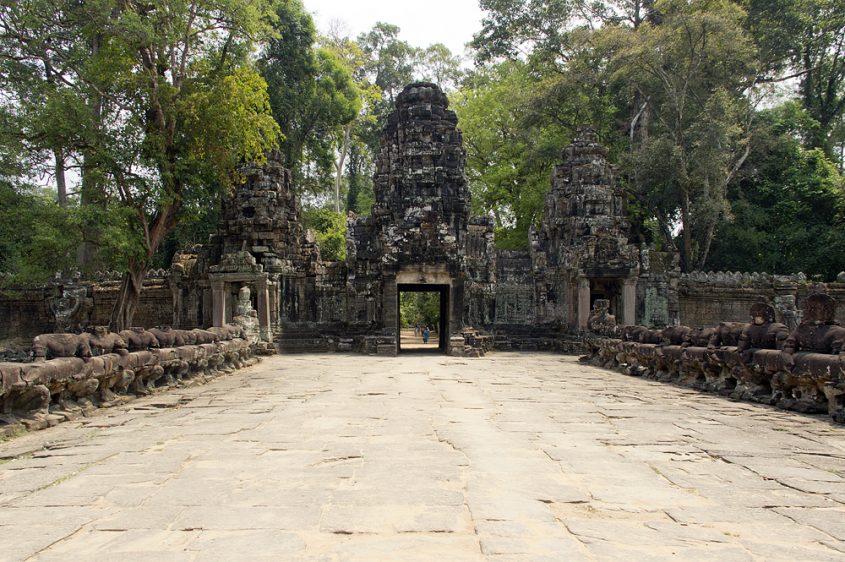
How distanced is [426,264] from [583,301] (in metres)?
5.77

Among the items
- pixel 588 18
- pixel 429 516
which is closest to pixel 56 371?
pixel 429 516

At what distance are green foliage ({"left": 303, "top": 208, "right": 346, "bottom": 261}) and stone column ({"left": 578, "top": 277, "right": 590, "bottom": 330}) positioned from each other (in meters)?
14.7

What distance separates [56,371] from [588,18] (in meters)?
33.1

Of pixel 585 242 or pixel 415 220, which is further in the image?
pixel 585 242

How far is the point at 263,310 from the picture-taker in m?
20.4

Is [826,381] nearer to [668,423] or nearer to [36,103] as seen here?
[668,423]

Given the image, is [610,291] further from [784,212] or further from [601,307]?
[784,212]

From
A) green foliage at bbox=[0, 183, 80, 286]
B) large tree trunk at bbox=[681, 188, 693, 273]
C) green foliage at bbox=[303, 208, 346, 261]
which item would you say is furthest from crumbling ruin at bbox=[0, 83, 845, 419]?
green foliage at bbox=[303, 208, 346, 261]

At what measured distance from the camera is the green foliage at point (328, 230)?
32938mm

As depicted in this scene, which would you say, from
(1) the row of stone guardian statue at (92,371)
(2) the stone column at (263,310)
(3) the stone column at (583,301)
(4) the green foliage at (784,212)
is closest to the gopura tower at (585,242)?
(3) the stone column at (583,301)

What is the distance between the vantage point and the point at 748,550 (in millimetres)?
3266

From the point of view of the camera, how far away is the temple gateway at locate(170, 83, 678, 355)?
19594 millimetres

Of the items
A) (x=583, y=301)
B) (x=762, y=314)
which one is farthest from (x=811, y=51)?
(x=762, y=314)

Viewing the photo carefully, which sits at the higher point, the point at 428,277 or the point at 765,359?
the point at 428,277
